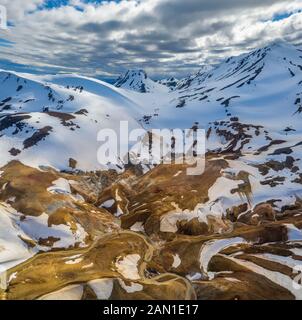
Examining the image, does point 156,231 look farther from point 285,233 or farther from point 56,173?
point 56,173

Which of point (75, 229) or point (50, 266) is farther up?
point (75, 229)

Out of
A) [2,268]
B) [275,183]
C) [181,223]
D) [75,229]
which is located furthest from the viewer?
[275,183]

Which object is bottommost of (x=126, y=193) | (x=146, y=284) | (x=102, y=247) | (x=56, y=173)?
(x=146, y=284)

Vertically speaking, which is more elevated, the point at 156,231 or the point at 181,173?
the point at 181,173

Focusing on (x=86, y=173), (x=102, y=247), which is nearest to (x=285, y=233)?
(x=102, y=247)
